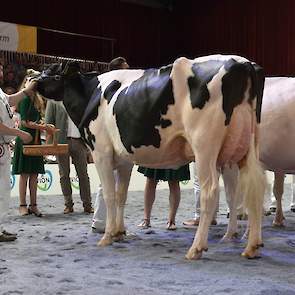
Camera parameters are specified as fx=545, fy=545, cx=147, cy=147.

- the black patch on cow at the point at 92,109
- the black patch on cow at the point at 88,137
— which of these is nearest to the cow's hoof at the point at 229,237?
the black patch on cow at the point at 88,137

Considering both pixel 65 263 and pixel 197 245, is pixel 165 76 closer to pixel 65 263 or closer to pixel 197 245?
pixel 197 245

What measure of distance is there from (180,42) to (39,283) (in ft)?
51.0

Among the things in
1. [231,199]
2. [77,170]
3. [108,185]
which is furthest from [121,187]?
[77,170]

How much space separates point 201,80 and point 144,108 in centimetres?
54

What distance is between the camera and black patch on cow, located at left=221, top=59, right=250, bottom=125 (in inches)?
144

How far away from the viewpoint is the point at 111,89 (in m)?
4.48

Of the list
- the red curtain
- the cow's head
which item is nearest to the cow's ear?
the cow's head

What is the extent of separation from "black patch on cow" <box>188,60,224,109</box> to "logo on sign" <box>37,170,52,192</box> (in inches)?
202

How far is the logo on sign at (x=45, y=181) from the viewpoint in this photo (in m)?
8.49

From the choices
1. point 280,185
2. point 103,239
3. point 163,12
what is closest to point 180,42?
point 163,12

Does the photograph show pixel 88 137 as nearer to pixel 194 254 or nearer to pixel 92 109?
pixel 92 109

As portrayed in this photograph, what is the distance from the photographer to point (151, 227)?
208 inches

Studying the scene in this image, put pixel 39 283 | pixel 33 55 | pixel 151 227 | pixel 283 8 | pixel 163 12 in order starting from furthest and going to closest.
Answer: pixel 163 12
pixel 283 8
pixel 33 55
pixel 151 227
pixel 39 283

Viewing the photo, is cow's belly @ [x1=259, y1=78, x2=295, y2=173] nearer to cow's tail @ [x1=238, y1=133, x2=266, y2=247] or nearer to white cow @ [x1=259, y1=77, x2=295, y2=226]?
white cow @ [x1=259, y1=77, x2=295, y2=226]
